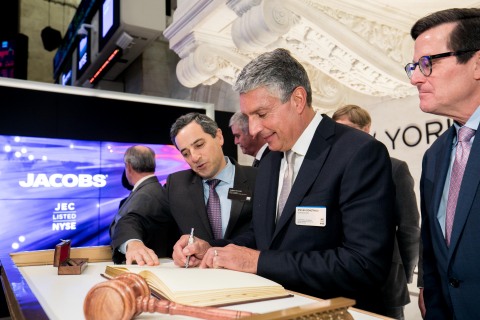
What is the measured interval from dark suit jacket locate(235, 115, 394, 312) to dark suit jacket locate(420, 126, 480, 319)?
0.57 feet

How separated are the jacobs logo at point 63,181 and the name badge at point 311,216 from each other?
3.81 metres

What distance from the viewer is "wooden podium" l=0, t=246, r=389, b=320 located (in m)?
0.66

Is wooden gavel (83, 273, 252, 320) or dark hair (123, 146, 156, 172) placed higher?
dark hair (123, 146, 156, 172)

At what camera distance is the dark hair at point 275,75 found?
58.8 inches

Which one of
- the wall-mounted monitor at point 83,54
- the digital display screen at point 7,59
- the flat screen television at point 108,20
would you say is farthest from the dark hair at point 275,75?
the digital display screen at point 7,59

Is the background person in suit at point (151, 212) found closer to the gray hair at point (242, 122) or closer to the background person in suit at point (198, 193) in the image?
the background person in suit at point (198, 193)

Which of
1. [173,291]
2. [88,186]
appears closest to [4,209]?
[88,186]

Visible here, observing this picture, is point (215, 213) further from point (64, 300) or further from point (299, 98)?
point (64, 300)

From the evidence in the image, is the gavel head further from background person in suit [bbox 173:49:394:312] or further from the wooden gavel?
background person in suit [bbox 173:49:394:312]

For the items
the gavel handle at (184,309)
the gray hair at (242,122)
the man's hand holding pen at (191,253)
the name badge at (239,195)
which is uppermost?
the gray hair at (242,122)

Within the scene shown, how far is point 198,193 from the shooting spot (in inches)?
86.0

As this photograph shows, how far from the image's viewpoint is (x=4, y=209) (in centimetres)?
419

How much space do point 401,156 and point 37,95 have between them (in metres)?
3.77

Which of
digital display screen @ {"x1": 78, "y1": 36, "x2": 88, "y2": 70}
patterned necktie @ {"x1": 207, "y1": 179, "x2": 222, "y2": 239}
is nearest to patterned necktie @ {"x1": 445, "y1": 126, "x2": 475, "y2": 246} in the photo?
patterned necktie @ {"x1": 207, "y1": 179, "x2": 222, "y2": 239}
